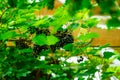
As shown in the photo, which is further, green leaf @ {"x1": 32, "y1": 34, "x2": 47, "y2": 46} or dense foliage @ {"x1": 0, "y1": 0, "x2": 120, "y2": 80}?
dense foliage @ {"x1": 0, "y1": 0, "x2": 120, "y2": 80}

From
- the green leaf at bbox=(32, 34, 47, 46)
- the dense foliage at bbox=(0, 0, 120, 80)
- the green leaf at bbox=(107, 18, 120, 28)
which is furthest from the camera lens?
the dense foliage at bbox=(0, 0, 120, 80)

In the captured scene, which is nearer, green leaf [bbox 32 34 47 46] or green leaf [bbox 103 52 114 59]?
green leaf [bbox 32 34 47 46]

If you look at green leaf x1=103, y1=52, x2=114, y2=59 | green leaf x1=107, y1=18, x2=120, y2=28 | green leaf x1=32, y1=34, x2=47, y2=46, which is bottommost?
green leaf x1=103, y1=52, x2=114, y2=59

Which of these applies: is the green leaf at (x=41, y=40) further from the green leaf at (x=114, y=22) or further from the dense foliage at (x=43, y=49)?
the green leaf at (x=114, y=22)

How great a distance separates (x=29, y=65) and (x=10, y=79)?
0.12 m

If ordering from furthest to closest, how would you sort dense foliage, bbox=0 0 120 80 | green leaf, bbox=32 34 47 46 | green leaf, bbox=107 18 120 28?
dense foliage, bbox=0 0 120 80 < green leaf, bbox=32 34 47 46 < green leaf, bbox=107 18 120 28

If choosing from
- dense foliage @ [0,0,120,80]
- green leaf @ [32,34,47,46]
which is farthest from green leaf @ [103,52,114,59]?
green leaf @ [32,34,47,46]

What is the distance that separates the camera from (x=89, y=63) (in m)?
1.55

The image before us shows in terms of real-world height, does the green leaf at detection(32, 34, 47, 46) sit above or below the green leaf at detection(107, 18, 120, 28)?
below

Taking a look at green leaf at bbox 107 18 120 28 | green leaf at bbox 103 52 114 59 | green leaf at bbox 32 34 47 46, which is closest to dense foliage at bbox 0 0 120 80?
green leaf at bbox 103 52 114 59

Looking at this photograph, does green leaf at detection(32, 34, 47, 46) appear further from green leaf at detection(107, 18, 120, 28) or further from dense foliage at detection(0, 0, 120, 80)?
green leaf at detection(107, 18, 120, 28)

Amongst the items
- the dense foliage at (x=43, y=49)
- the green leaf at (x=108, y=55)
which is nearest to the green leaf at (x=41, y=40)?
the dense foliage at (x=43, y=49)

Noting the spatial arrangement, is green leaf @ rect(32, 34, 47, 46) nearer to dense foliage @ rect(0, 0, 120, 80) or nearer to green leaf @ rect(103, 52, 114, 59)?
dense foliage @ rect(0, 0, 120, 80)

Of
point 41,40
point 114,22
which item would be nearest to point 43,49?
point 41,40
